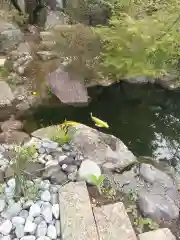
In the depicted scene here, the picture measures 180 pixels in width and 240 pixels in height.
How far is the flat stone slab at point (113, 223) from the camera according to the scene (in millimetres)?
3465

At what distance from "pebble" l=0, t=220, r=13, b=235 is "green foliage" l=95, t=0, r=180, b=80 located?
4.30 metres

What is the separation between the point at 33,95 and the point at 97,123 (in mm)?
1545

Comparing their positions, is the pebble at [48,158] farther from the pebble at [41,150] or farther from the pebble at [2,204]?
the pebble at [2,204]

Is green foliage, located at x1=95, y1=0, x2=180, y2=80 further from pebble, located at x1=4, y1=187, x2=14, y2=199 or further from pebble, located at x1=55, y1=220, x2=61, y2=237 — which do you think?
pebble, located at x1=55, y1=220, x2=61, y2=237

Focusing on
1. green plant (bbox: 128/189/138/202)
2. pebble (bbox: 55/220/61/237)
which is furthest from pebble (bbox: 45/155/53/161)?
green plant (bbox: 128/189/138/202)

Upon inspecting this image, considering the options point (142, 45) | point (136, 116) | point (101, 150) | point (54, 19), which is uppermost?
point (142, 45)

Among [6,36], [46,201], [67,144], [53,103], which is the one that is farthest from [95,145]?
[6,36]

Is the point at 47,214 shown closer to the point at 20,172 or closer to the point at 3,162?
the point at 20,172

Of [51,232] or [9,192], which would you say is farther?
[9,192]

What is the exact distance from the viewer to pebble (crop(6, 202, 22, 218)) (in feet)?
11.8

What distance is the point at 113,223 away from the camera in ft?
11.8

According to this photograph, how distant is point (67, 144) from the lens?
15.3 feet

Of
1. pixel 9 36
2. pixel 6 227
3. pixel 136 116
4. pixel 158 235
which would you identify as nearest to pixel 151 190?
pixel 158 235

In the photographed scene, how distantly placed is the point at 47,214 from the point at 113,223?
2.51 ft
